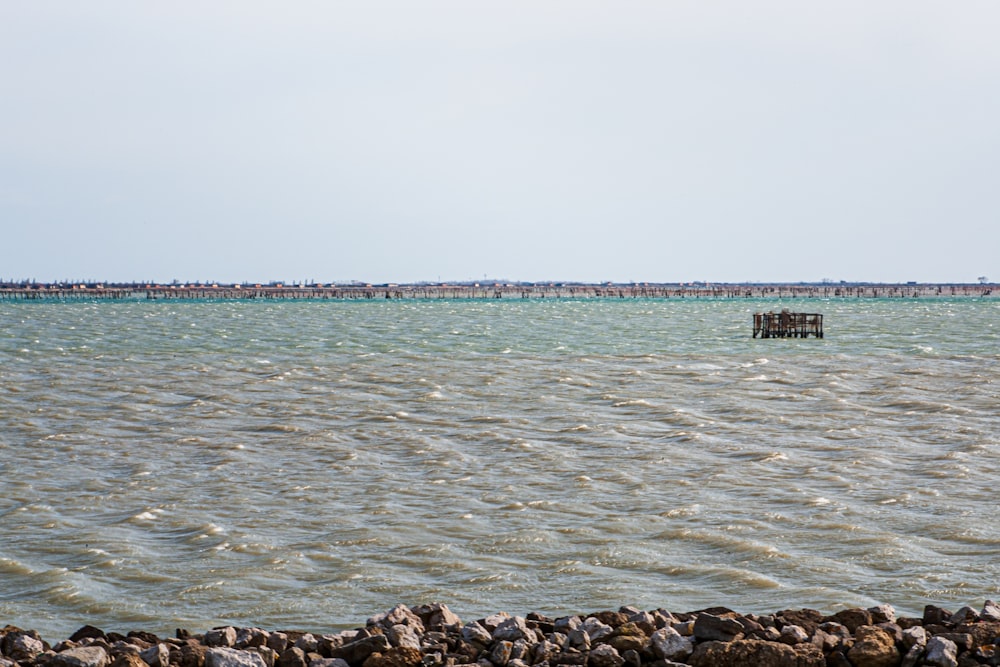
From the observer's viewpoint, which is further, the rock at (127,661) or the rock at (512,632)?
the rock at (512,632)

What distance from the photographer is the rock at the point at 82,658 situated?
783 centimetres

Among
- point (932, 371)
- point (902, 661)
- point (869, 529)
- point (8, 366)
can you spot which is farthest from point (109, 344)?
point (902, 661)

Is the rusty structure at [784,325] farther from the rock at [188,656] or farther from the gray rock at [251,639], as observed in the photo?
the rock at [188,656]

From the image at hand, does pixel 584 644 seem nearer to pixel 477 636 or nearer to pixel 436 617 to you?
pixel 477 636

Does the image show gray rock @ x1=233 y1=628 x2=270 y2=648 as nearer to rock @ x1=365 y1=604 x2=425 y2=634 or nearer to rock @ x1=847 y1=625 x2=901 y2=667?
rock @ x1=365 y1=604 x2=425 y2=634

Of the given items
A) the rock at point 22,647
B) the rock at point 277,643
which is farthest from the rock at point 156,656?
the rock at point 22,647

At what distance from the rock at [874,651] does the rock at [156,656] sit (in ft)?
16.9

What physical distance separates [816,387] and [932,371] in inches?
314

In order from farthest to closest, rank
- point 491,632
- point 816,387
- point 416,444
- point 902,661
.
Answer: point 816,387, point 416,444, point 491,632, point 902,661

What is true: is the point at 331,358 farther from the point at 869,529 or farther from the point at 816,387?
the point at 869,529

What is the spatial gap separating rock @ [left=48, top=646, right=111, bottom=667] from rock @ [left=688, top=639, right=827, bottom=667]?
14.4 ft

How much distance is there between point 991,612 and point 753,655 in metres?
2.39

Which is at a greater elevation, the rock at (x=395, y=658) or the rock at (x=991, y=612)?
the rock at (x=991, y=612)

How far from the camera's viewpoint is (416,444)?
67.3 ft
